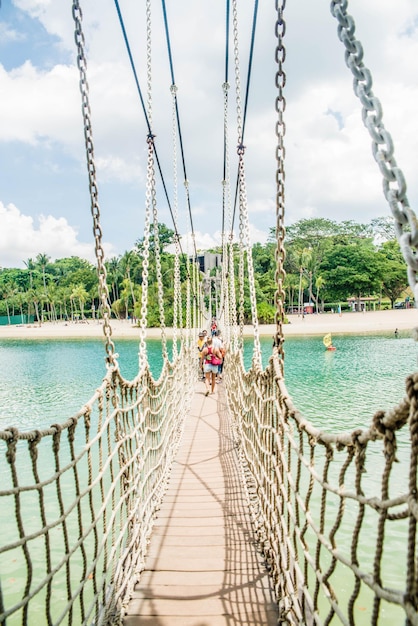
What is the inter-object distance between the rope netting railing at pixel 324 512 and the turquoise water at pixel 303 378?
4.08 m

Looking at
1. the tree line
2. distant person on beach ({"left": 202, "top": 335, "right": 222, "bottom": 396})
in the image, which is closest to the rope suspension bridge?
distant person on beach ({"left": 202, "top": 335, "right": 222, "bottom": 396})

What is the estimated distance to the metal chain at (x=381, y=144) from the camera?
0.71 metres

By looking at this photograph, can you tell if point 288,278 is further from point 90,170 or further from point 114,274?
point 90,170

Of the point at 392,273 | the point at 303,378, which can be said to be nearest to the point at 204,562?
the point at 303,378

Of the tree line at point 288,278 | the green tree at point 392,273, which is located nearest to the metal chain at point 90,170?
the tree line at point 288,278

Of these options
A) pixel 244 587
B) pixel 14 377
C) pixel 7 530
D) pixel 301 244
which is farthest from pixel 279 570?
pixel 301 244

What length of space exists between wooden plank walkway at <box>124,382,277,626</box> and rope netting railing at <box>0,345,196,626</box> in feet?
0.26

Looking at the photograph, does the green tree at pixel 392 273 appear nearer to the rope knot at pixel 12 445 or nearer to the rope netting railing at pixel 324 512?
the rope netting railing at pixel 324 512

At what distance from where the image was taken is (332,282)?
1378 inches

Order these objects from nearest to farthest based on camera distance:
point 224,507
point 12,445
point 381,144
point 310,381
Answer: point 381,144, point 12,445, point 224,507, point 310,381

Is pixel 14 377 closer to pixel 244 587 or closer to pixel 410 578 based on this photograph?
pixel 244 587

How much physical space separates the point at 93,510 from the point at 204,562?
666 millimetres

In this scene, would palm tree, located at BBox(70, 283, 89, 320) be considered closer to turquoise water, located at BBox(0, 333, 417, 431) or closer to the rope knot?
turquoise water, located at BBox(0, 333, 417, 431)

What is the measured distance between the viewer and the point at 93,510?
153cm
